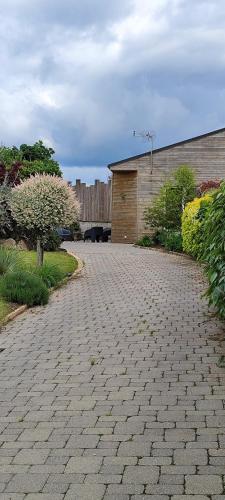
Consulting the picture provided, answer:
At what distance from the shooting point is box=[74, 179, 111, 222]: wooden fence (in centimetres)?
4109

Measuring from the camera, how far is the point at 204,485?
12.6 ft

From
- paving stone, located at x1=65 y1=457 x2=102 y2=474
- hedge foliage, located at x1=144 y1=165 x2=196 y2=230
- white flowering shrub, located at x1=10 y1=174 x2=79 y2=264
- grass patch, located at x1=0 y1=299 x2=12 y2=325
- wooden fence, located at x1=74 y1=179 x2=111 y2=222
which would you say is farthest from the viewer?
wooden fence, located at x1=74 y1=179 x2=111 y2=222

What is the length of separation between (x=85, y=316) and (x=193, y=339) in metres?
2.51

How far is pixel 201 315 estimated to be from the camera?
9812 mm

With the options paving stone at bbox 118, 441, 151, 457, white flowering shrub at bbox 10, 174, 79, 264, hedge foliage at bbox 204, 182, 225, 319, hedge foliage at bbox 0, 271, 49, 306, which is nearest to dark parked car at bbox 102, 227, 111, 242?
white flowering shrub at bbox 10, 174, 79, 264

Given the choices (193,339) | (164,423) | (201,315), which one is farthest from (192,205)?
(164,423)

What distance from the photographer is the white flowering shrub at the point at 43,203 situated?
1530 cm

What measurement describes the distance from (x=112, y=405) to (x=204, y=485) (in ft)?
5.77

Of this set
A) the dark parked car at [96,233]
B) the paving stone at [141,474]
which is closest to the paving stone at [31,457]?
the paving stone at [141,474]

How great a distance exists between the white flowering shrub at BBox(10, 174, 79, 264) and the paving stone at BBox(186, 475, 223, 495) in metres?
11.8

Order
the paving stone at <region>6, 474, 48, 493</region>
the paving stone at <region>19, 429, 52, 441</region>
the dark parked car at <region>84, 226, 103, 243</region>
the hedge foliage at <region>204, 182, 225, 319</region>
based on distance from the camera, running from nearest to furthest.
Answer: the paving stone at <region>6, 474, 48, 493</region>, the paving stone at <region>19, 429, 52, 441</region>, the hedge foliage at <region>204, 182, 225, 319</region>, the dark parked car at <region>84, 226, 103, 243</region>

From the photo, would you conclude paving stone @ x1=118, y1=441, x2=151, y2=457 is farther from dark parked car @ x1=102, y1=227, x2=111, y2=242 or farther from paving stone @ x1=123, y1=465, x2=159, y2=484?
dark parked car @ x1=102, y1=227, x2=111, y2=242

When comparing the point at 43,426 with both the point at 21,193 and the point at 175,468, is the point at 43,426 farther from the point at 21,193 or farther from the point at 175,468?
the point at 21,193

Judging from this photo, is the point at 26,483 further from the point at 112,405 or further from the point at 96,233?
the point at 96,233
